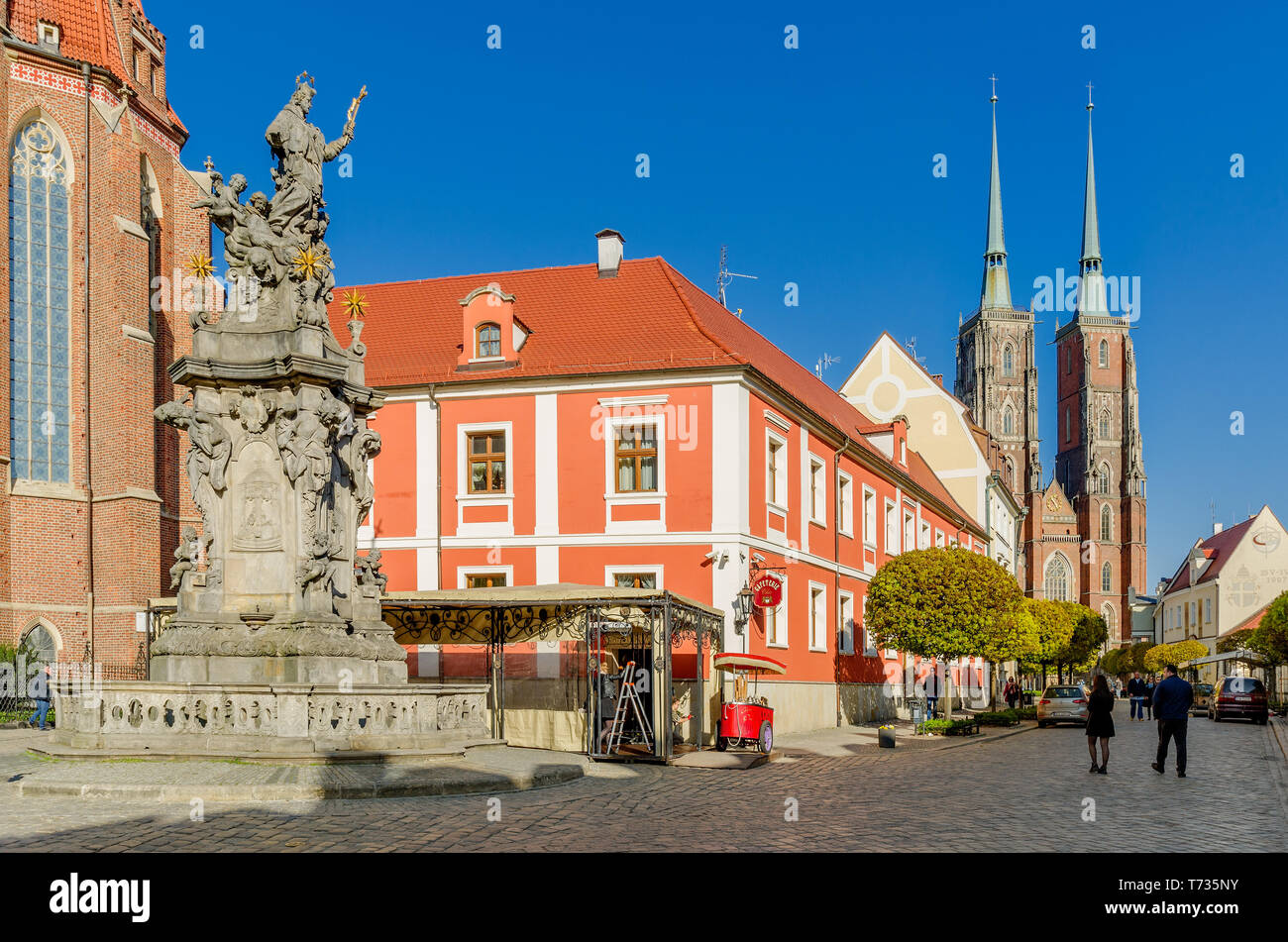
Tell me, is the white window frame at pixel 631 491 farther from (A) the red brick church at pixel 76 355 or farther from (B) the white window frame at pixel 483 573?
(A) the red brick church at pixel 76 355

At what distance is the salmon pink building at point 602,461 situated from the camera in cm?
2669

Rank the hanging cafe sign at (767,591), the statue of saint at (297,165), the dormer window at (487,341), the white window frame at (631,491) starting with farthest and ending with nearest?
the dormer window at (487,341)
the white window frame at (631,491)
the hanging cafe sign at (767,591)
the statue of saint at (297,165)

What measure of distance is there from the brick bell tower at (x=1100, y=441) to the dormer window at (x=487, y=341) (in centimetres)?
10133

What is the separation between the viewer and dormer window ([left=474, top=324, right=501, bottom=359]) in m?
29.6

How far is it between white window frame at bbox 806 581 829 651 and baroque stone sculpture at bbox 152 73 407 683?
1753 centimetres

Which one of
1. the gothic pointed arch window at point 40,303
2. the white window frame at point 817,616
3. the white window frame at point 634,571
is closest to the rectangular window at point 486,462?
the white window frame at point 634,571

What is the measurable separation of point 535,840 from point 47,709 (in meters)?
17.7

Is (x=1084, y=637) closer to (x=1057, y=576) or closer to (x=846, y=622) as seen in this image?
(x=846, y=622)

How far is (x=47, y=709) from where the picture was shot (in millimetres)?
23688

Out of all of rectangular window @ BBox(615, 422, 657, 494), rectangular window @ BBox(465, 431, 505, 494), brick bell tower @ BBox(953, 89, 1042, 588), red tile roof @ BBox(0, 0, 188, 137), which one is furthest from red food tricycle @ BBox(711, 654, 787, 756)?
brick bell tower @ BBox(953, 89, 1042, 588)

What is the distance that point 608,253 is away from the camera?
104ft

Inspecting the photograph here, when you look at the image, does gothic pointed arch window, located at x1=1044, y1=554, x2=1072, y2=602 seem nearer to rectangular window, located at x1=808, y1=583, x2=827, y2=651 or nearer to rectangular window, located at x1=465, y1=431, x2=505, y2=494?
rectangular window, located at x1=808, y1=583, x2=827, y2=651

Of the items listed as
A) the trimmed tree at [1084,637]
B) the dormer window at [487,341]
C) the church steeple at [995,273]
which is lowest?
the trimmed tree at [1084,637]
